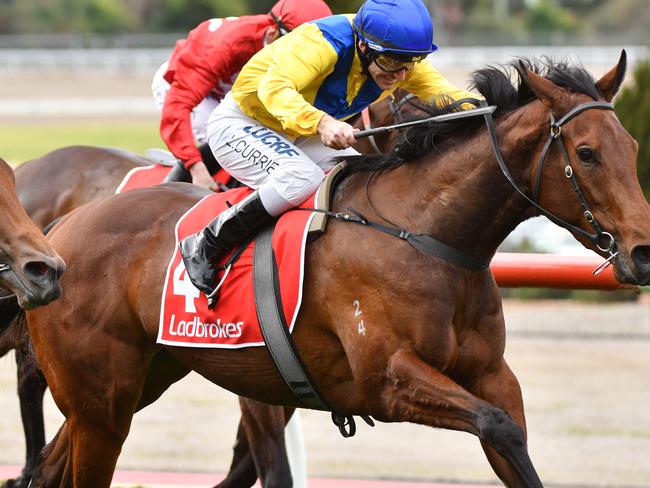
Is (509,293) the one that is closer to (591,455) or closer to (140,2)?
(591,455)

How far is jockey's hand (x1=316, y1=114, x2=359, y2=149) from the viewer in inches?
156

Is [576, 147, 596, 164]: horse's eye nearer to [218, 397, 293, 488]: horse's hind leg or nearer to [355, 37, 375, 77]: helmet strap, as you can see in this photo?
[355, 37, 375, 77]: helmet strap

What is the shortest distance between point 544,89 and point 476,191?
16.4 inches

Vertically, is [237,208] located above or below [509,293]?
above

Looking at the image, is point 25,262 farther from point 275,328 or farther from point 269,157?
point 269,157

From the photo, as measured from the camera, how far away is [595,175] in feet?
11.8

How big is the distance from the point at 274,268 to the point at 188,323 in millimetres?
433

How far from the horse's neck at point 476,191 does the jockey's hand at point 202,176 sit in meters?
1.76

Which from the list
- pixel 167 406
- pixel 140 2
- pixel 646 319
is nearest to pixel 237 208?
pixel 167 406

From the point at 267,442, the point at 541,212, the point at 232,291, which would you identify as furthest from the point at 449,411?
the point at 267,442

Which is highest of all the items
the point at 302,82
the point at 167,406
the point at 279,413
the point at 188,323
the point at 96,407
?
the point at 302,82

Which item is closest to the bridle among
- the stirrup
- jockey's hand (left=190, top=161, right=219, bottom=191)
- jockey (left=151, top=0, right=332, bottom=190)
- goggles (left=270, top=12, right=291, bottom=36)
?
the stirrup

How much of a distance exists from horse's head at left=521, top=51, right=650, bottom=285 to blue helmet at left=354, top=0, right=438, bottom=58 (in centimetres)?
42

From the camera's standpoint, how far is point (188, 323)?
4.36 metres
